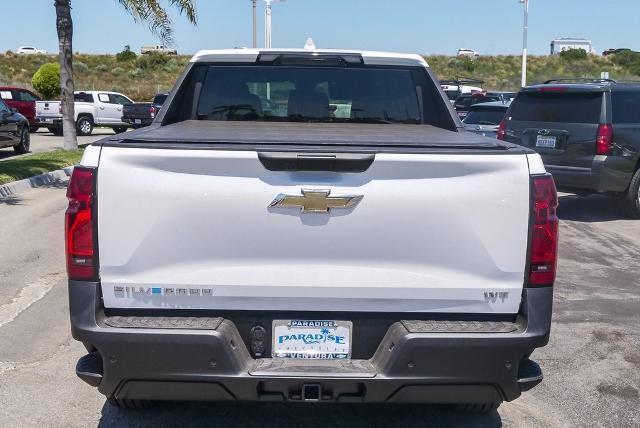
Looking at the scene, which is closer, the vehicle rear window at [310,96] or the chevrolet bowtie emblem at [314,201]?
the chevrolet bowtie emblem at [314,201]

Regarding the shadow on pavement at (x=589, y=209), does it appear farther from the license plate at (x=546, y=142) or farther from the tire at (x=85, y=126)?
the tire at (x=85, y=126)

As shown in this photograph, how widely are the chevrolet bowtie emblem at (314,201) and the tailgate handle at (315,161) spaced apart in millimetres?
111

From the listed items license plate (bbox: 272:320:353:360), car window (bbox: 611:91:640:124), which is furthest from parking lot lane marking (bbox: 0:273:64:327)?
car window (bbox: 611:91:640:124)

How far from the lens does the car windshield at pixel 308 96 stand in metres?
5.38

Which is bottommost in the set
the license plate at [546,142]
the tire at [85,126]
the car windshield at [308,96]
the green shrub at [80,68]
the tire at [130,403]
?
the tire at [130,403]

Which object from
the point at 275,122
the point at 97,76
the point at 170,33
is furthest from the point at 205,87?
the point at 97,76

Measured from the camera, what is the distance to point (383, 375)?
130 inches

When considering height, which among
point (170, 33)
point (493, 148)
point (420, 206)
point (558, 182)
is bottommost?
point (558, 182)

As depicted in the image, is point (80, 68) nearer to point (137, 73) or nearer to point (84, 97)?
point (137, 73)

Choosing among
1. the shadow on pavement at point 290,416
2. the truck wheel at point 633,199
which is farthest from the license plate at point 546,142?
the shadow on pavement at point 290,416

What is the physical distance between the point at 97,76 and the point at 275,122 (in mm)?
63890

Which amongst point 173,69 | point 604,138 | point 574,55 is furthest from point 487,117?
point 574,55

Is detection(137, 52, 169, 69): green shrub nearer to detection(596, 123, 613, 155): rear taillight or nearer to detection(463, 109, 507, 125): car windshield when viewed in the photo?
detection(463, 109, 507, 125): car windshield

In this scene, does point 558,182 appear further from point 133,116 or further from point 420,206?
point 133,116
